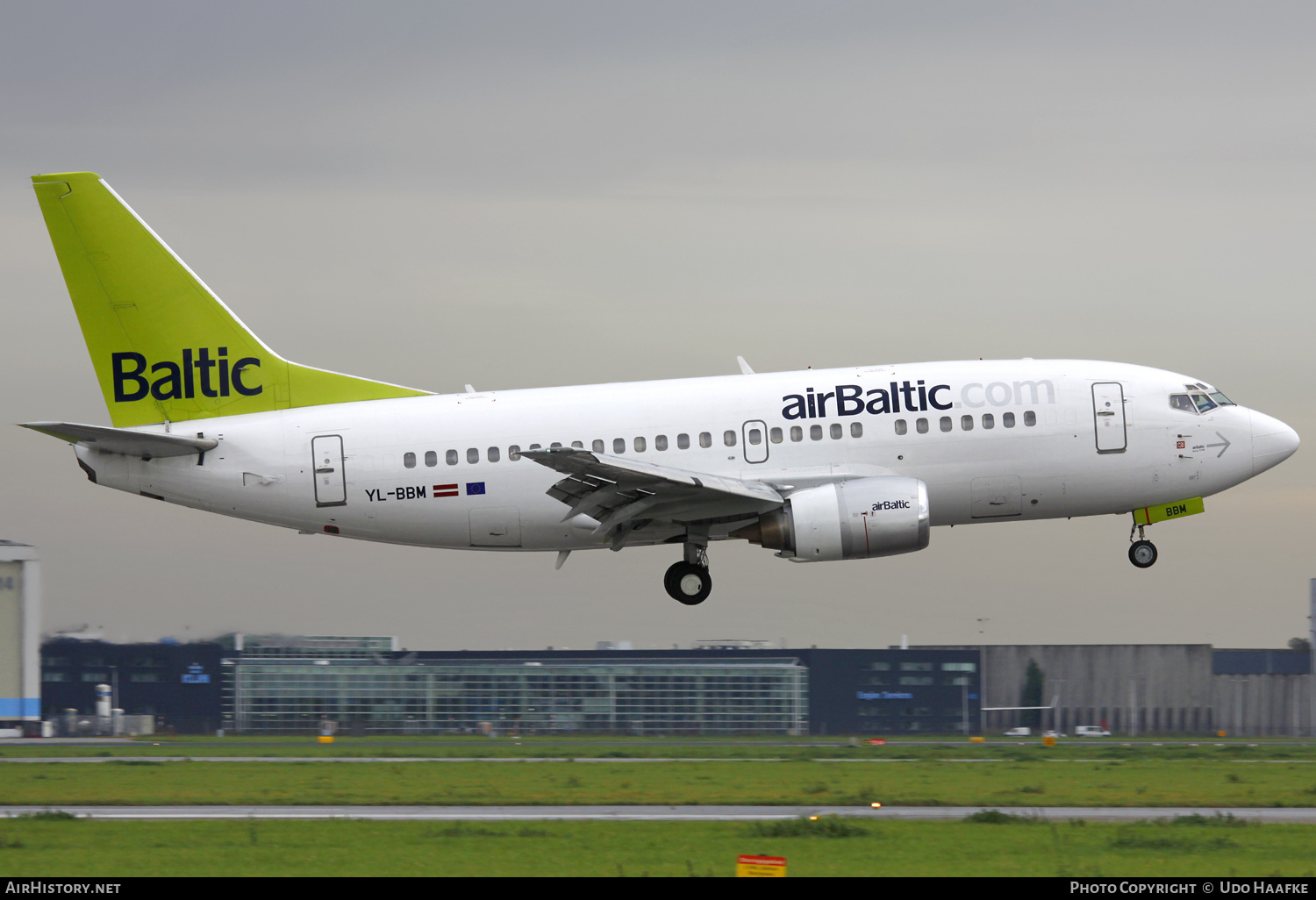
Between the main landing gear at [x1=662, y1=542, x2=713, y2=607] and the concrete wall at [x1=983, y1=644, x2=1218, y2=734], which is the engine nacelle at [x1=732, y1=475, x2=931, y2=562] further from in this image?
the concrete wall at [x1=983, y1=644, x2=1218, y2=734]

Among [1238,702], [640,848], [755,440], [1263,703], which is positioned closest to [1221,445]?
[755,440]

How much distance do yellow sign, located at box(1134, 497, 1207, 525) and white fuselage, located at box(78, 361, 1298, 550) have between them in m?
0.48

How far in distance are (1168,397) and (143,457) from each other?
25.5 metres

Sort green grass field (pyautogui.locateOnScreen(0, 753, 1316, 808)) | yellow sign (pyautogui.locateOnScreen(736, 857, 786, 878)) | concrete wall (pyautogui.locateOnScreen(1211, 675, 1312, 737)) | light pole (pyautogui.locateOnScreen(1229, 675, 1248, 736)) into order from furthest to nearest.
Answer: concrete wall (pyautogui.locateOnScreen(1211, 675, 1312, 737)) → light pole (pyautogui.locateOnScreen(1229, 675, 1248, 736)) → green grass field (pyautogui.locateOnScreen(0, 753, 1316, 808)) → yellow sign (pyautogui.locateOnScreen(736, 857, 786, 878))

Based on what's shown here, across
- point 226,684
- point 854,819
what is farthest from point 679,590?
point 226,684

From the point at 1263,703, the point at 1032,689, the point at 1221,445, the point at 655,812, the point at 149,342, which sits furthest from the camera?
the point at 1032,689

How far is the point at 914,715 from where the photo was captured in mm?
125750

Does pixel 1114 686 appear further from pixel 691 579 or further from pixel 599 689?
pixel 691 579

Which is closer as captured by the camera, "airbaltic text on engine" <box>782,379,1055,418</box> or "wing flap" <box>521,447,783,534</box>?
"wing flap" <box>521,447,783,534</box>

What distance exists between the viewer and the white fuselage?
115 feet

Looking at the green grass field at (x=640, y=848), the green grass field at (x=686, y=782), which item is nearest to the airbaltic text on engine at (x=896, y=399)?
the green grass field at (x=640, y=848)

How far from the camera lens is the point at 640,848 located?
2797 centimetres

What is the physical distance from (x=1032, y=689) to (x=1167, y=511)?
89386 mm

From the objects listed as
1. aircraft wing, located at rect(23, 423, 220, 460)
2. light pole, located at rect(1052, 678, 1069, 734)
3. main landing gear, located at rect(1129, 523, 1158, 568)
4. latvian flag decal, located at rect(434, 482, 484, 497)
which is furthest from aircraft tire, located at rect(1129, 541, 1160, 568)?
light pole, located at rect(1052, 678, 1069, 734)
